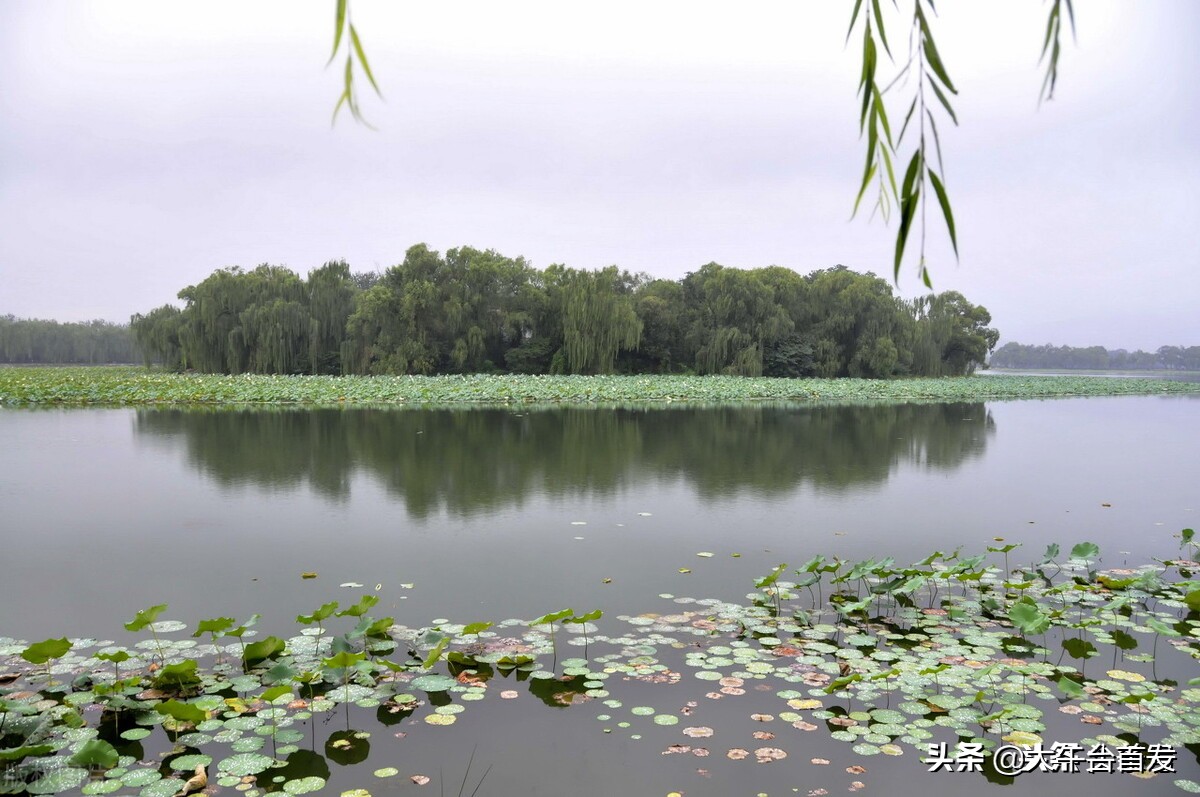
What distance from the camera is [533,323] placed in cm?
3412

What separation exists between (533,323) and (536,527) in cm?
2847

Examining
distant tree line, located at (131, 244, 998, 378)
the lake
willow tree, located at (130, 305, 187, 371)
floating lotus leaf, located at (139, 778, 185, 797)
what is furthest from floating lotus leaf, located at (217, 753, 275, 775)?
Result: willow tree, located at (130, 305, 187, 371)

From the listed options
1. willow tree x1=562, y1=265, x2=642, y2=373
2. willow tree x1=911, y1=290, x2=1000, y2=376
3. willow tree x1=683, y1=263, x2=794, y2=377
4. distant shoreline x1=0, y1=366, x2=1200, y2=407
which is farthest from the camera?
willow tree x1=911, y1=290, x2=1000, y2=376

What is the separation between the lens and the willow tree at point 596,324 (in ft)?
105

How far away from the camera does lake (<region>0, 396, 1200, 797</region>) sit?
2654mm

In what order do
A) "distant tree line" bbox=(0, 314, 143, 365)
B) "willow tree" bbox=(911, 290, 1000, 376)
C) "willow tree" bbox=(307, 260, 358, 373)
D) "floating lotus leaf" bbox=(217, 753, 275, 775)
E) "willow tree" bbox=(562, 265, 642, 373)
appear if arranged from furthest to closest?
"distant tree line" bbox=(0, 314, 143, 365), "willow tree" bbox=(911, 290, 1000, 376), "willow tree" bbox=(307, 260, 358, 373), "willow tree" bbox=(562, 265, 642, 373), "floating lotus leaf" bbox=(217, 753, 275, 775)

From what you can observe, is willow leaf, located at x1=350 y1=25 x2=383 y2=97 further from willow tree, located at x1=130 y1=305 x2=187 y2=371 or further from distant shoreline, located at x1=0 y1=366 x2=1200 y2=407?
willow tree, located at x1=130 y1=305 x2=187 y2=371

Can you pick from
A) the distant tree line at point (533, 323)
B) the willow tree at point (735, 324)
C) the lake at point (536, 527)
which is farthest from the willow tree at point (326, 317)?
the lake at point (536, 527)

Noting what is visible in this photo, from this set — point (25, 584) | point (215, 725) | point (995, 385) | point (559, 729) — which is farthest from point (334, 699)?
point (995, 385)

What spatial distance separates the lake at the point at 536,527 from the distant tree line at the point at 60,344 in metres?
61.2

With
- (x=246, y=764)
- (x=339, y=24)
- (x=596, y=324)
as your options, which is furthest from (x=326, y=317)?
(x=339, y=24)

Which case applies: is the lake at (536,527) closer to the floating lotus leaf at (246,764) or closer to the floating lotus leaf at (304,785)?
the floating lotus leaf at (304,785)

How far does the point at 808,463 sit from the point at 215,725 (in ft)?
26.1

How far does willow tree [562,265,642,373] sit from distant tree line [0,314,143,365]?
46.7 metres
